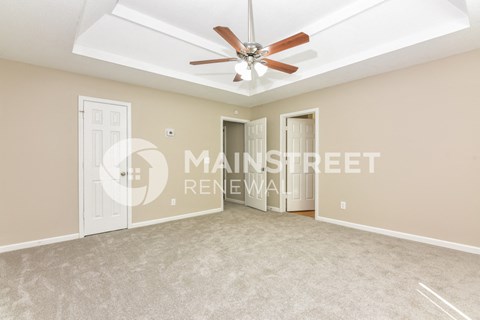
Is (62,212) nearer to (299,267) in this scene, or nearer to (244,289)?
(244,289)

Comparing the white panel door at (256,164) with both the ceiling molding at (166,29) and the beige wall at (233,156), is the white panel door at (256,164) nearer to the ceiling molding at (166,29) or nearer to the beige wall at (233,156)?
the beige wall at (233,156)

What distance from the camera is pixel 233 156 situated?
620cm

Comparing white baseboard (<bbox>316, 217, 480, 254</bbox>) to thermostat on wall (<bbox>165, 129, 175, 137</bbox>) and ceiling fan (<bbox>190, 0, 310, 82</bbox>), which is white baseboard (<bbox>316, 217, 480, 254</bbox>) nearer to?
ceiling fan (<bbox>190, 0, 310, 82</bbox>)

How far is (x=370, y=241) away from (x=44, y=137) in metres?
4.86

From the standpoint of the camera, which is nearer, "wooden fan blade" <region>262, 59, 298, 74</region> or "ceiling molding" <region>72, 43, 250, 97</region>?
"wooden fan blade" <region>262, 59, 298, 74</region>

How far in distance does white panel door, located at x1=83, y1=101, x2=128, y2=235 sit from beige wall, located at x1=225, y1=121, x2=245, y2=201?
2915mm

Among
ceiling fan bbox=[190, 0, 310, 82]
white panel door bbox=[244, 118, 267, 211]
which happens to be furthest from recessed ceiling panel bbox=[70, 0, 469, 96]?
white panel door bbox=[244, 118, 267, 211]

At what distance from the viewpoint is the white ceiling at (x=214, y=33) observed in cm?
217

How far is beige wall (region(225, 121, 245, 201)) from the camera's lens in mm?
5898

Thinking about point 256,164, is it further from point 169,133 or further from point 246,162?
point 169,133

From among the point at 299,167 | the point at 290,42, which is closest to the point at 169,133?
the point at 299,167

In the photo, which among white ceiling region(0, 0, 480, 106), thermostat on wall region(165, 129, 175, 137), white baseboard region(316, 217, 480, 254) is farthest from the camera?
thermostat on wall region(165, 129, 175, 137)

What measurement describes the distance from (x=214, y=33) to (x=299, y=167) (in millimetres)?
3341

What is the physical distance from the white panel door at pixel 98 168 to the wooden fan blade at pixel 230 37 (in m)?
2.66
